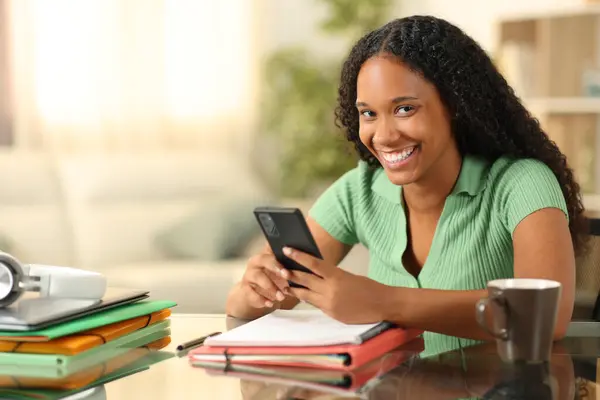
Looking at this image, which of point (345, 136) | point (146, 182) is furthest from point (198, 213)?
point (345, 136)

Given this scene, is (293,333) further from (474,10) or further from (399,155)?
(474,10)

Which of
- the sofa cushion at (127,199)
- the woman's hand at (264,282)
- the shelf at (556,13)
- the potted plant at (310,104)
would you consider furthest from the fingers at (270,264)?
the potted plant at (310,104)

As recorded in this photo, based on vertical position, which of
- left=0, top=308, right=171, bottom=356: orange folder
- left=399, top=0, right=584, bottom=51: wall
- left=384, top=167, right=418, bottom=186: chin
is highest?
left=399, top=0, right=584, bottom=51: wall

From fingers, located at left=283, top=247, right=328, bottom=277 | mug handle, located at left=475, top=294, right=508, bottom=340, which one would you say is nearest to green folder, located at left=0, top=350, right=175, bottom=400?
fingers, located at left=283, top=247, right=328, bottom=277

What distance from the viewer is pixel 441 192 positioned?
1.62 m

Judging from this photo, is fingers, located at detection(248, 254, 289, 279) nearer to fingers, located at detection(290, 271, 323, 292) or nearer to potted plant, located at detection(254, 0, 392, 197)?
fingers, located at detection(290, 271, 323, 292)

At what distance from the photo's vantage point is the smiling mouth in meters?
1.49

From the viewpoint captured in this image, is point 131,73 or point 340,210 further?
point 131,73

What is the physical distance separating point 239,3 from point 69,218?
1476mm

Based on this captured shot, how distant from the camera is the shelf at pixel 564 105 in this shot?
372cm

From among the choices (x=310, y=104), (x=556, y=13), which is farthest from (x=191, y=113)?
(x=556, y=13)

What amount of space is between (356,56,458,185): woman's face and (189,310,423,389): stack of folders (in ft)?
1.09

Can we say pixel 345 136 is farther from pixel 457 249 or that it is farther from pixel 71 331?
pixel 71 331

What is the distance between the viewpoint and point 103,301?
1.25m
